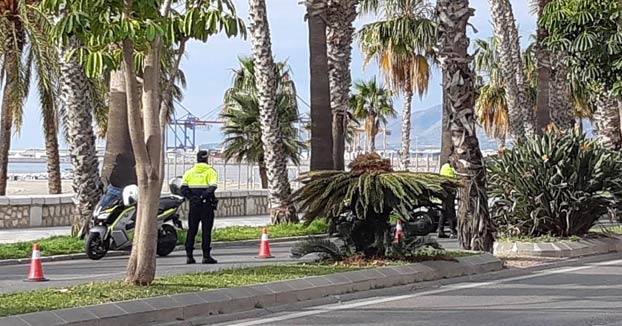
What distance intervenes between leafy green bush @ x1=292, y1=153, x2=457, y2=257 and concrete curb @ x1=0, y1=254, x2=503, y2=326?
0.84 metres

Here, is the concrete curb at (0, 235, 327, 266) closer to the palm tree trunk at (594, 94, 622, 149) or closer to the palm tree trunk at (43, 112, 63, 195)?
the palm tree trunk at (43, 112, 63, 195)

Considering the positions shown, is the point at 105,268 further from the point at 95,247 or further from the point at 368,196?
the point at 368,196

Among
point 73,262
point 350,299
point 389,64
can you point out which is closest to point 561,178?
point 350,299

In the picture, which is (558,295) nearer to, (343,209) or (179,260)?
Answer: (343,209)

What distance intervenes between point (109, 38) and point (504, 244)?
9875 millimetres

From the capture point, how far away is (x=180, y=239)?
68.9ft

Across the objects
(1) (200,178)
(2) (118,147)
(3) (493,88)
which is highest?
(3) (493,88)

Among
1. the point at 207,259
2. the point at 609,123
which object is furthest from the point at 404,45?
the point at 207,259

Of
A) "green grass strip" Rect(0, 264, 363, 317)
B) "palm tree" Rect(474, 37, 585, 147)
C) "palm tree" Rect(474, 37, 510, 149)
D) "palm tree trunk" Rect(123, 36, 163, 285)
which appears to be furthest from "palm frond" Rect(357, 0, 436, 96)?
"palm tree trunk" Rect(123, 36, 163, 285)

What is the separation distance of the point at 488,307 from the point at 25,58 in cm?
1858

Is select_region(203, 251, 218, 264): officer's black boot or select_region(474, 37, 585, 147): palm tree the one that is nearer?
select_region(203, 251, 218, 264): officer's black boot

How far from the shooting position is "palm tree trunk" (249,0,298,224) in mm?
24609

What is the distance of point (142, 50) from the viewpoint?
11914 millimetres

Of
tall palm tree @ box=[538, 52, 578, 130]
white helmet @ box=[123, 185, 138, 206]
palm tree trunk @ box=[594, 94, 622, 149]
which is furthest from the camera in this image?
tall palm tree @ box=[538, 52, 578, 130]
